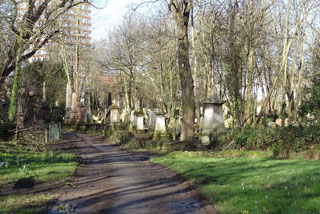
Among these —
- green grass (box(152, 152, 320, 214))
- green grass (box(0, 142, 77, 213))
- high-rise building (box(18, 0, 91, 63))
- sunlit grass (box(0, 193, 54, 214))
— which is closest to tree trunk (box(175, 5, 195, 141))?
high-rise building (box(18, 0, 91, 63))

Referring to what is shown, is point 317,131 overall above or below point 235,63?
below

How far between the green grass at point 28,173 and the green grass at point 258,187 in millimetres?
3357

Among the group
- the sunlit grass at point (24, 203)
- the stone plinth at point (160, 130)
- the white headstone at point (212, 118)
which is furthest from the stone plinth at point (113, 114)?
the sunlit grass at point (24, 203)

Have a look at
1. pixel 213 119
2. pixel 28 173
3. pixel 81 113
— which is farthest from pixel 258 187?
pixel 81 113

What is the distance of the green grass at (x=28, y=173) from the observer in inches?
295

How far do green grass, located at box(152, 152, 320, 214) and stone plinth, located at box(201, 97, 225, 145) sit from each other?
22.3ft

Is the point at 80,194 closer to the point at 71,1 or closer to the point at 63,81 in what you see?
the point at 71,1

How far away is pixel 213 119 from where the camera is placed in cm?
1955

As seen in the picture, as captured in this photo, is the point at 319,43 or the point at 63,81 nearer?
the point at 319,43

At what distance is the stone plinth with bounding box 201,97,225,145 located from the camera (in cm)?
1942

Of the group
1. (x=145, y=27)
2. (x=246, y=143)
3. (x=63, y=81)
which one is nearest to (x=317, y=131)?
(x=246, y=143)

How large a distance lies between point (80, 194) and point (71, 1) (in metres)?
11.8

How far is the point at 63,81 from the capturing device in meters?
62.1

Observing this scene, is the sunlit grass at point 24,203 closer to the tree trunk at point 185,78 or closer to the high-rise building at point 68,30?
the high-rise building at point 68,30
